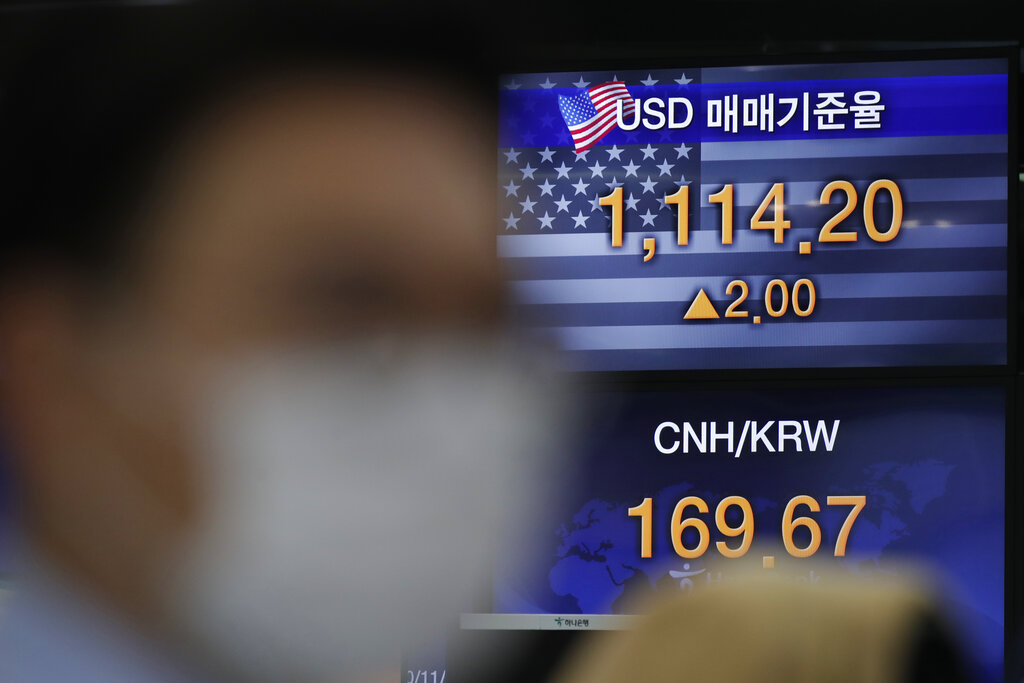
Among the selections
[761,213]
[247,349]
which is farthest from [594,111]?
[247,349]

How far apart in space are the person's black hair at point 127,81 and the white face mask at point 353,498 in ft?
1.09

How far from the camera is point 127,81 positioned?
4.29 ft

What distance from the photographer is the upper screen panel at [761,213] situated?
4.06 feet

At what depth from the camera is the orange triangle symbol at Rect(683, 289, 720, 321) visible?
1263mm

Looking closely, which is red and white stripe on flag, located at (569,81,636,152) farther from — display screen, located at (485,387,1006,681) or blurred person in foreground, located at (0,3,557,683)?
display screen, located at (485,387,1006,681)

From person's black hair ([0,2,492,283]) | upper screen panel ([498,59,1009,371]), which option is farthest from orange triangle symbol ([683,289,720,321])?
person's black hair ([0,2,492,283])

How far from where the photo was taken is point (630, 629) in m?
1.23

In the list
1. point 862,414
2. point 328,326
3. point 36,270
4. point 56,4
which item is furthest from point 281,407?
point 862,414

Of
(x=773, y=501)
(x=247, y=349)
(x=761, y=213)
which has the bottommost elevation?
(x=773, y=501)

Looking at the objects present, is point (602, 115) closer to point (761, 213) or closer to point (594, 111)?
point (594, 111)

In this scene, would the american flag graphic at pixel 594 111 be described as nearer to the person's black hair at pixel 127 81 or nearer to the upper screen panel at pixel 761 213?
the upper screen panel at pixel 761 213

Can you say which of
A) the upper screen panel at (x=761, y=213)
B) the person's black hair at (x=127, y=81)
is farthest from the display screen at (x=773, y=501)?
the person's black hair at (x=127, y=81)

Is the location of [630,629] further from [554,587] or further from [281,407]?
[281,407]

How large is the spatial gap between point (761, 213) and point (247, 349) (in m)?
0.73
